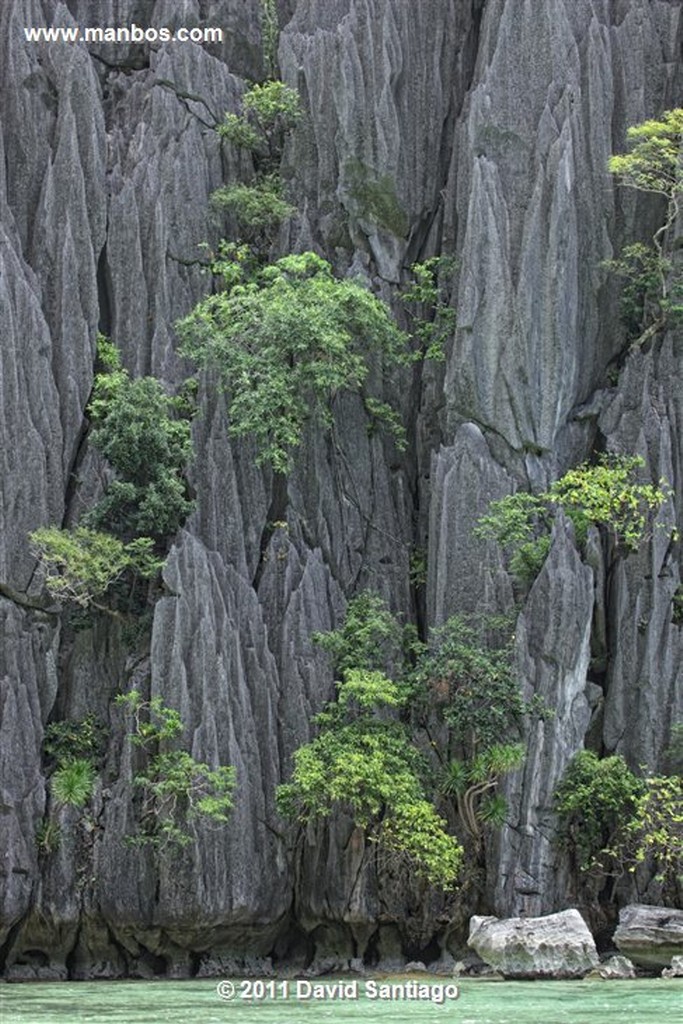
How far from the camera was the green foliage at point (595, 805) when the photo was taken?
29.5 m

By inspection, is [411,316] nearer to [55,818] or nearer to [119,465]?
[119,465]

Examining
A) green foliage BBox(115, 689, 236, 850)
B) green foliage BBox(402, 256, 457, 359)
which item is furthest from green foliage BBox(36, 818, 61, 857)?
green foliage BBox(402, 256, 457, 359)

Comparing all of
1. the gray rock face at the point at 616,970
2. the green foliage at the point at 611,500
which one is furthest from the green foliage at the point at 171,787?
the green foliage at the point at 611,500

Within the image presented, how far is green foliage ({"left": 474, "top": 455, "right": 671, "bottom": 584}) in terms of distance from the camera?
31266 millimetres

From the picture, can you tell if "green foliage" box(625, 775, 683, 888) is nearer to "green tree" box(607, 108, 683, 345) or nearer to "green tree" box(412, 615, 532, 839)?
"green tree" box(412, 615, 532, 839)

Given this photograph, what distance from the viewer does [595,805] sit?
29562 millimetres

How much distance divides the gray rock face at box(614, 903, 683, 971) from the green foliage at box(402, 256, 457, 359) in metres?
13.1

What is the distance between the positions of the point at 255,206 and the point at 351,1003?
742 inches

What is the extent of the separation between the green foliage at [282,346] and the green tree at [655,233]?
5.24m

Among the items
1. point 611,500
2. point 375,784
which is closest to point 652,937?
point 375,784

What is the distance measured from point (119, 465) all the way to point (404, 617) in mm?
6545

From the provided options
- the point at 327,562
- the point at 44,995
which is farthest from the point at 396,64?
the point at 44,995

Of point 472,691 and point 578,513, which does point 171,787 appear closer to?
point 472,691

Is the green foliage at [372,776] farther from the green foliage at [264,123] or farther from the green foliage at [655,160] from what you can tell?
the green foliage at [264,123]
